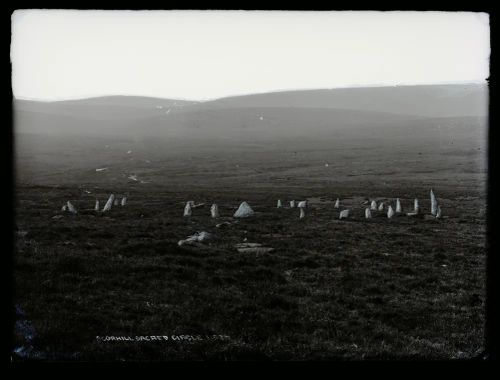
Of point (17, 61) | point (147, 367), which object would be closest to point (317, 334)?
point (147, 367)

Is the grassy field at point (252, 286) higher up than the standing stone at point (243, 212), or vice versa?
the standing stone at point (243, 212)

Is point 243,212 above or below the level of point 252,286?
above

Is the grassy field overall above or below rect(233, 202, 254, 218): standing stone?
below

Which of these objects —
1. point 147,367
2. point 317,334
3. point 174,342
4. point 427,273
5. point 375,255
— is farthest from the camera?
point 375,255

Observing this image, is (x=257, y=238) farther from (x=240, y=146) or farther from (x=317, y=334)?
(x=240, y=146)

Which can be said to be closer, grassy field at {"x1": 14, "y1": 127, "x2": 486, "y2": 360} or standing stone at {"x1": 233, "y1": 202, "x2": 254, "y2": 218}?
grassy field at {"x1": 14, "y1": 127, "x2": 486, "y2": 360}

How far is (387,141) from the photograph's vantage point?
187m

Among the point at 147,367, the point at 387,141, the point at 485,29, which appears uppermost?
the point at 387,141

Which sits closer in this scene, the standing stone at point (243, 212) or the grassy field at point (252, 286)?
the grassy field at point (252, 286)

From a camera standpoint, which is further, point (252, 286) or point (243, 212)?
point (243, 212)

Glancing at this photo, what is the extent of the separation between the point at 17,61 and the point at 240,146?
18483cm
